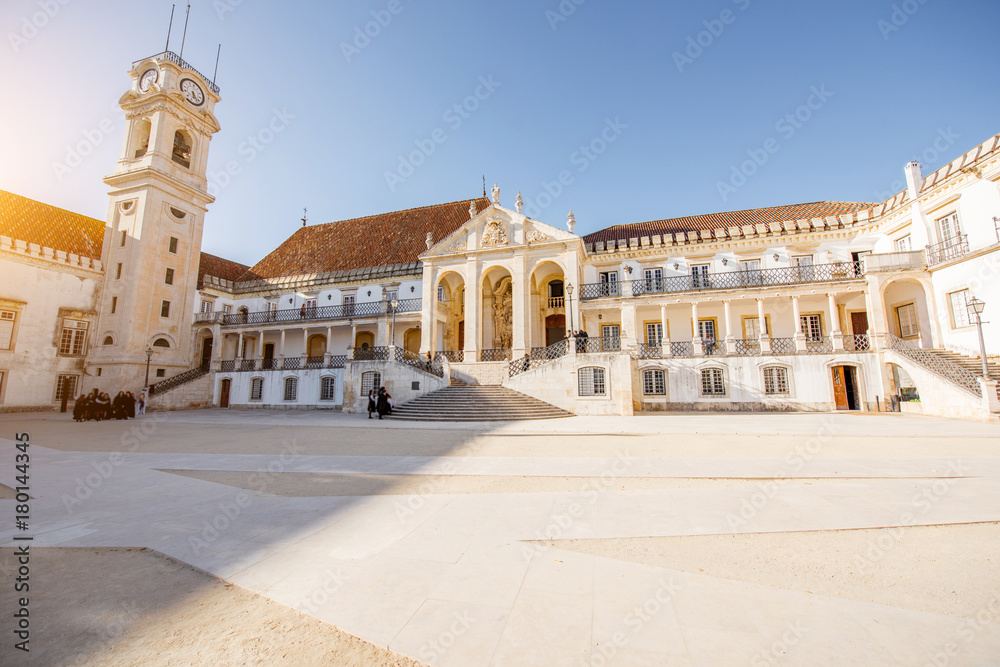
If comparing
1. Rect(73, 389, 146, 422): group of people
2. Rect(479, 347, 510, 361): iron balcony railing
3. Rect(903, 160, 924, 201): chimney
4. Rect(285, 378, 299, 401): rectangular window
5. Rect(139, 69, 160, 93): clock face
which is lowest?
Rect(73, 389, 146, 422): group of people

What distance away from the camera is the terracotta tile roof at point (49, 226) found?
982 inches

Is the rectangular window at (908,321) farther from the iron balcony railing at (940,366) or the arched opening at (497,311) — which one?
the arched opening at (497,311)

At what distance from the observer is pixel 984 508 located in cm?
460

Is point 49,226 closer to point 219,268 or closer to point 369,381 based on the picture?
point 219,268

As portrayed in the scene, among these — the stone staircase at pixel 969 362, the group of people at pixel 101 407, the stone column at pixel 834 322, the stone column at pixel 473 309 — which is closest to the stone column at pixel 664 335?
the stone column at pixel 834 322

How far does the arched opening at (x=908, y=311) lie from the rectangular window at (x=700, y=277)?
25.5 ft

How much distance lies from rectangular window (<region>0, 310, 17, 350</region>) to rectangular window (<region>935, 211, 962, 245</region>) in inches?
1872

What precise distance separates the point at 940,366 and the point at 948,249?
6.24 metres

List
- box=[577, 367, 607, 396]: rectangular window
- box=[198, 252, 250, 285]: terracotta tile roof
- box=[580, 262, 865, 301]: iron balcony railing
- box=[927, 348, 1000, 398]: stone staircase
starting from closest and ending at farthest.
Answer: box=[927, 348, 1000, 398]: stone staircase, box=[577, 367, 607, 396]: rectangular window, box=[580, 262, 865, 301]: iron balcony railing, box=[198, 252, 250, 285]: terracotta tile roof

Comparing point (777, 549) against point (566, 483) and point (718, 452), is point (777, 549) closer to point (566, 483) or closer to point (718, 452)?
point (566, 483)

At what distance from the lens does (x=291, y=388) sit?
2642cm

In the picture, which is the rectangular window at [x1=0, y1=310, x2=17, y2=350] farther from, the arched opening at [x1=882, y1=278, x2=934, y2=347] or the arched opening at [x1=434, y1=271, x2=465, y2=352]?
the arched opening at [x1=882, y1=278, x2=934, y2=347]

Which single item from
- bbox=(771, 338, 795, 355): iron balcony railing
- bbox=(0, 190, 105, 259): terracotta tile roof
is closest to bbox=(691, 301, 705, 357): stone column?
bbox=(771, 338, 795, 355): iron balcony railing

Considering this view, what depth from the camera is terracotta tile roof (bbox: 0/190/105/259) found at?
24941 mm
